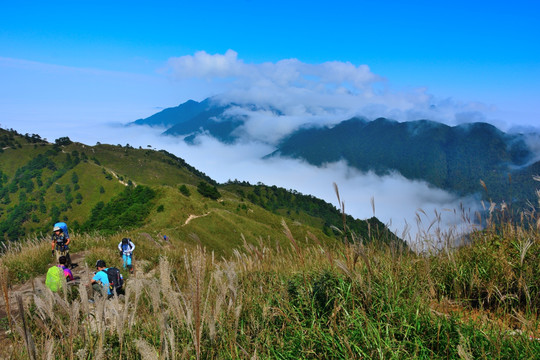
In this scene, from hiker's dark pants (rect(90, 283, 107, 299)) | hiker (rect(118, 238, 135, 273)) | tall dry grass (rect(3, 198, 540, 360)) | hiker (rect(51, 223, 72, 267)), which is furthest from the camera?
hiker (rect(51, 223, 72, 267))

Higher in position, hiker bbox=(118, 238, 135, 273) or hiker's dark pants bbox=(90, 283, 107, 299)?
hiker's dark pants bbox=(90, 283, 107, 299)

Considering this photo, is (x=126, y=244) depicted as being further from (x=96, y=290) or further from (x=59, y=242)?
(x=96, y=290)

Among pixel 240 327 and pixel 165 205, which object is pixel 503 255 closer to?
pixel 240 327

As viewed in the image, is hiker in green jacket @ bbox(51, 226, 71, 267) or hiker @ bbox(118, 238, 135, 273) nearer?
hiker @ bbox(118, 238, 135, 273)

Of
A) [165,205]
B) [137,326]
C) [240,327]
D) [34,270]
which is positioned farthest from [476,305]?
[165,205]

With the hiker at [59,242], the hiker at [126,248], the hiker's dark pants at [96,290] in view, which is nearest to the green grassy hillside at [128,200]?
→ the hiker's dark pants at [96,290]

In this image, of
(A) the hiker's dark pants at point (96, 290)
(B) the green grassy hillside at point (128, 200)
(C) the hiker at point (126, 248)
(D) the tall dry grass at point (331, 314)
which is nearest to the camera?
(D) the tall dry grass at point (331, 314)

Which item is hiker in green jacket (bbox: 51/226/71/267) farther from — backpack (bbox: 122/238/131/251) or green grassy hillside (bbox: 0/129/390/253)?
green grassy hillside (bbox: 0/129/390/253)

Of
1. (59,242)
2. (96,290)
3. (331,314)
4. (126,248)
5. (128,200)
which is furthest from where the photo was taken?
(128,200)

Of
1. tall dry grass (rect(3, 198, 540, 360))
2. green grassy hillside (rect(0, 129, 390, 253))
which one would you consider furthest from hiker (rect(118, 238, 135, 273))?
green grassy hillside (rect(0, 129, 390, 253))

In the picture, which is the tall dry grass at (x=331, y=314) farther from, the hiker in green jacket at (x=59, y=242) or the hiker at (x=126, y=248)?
the hiker in green jacket at (x=59, y=242)

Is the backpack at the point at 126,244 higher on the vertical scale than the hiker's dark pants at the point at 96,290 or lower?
lower

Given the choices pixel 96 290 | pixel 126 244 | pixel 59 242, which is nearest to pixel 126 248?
pixel 126 244

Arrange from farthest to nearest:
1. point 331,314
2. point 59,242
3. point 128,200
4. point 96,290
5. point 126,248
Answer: point 128,200
point 59,242
point 126,248
point 96,290
point 331,314
